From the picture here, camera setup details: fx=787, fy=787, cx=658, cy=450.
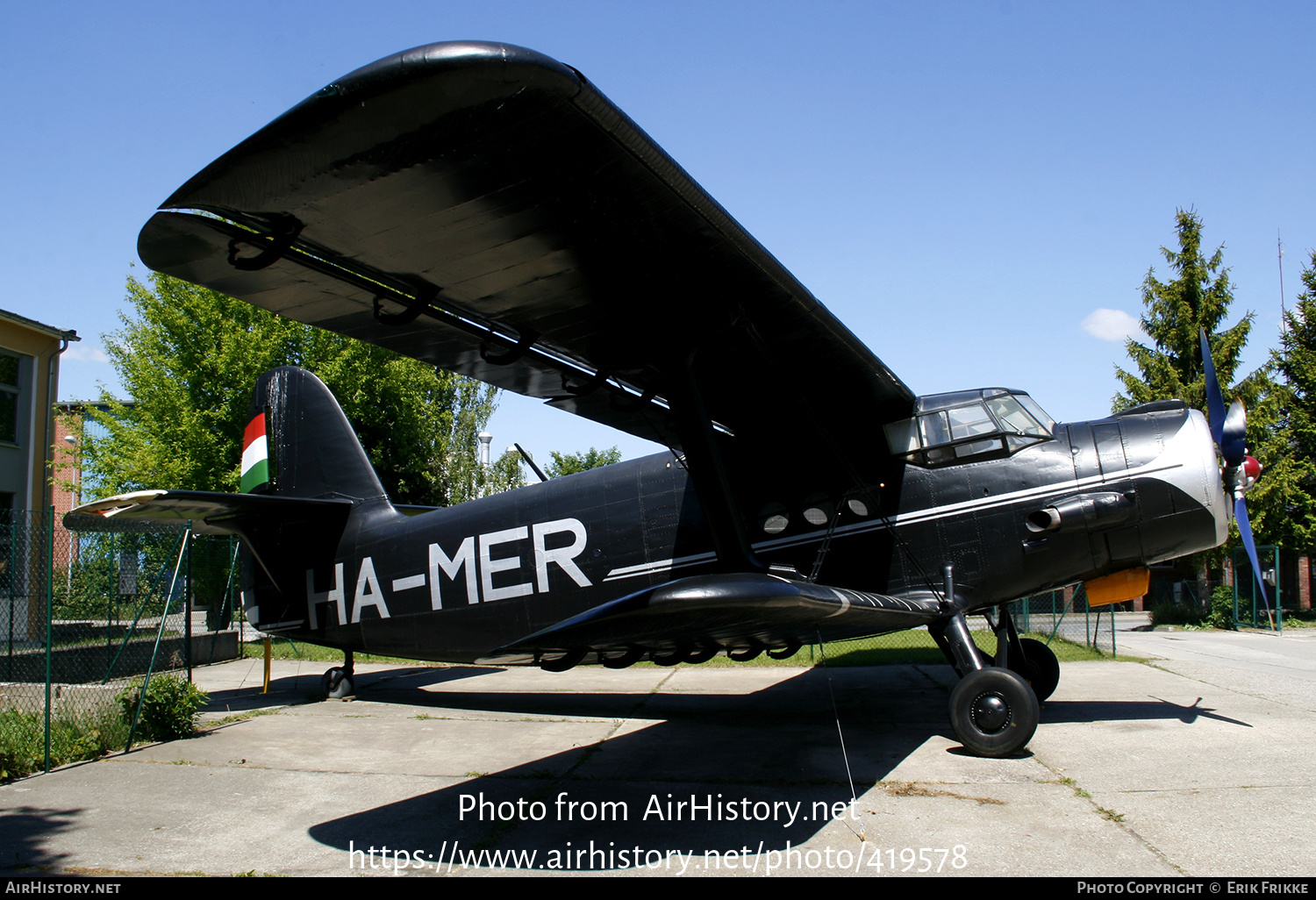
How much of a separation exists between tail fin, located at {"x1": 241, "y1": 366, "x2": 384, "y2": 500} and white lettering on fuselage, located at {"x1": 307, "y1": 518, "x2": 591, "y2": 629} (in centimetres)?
161

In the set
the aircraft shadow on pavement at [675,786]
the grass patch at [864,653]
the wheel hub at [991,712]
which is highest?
the wheel hub at [991,712]

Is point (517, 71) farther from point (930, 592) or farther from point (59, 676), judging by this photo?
point (59, 676)

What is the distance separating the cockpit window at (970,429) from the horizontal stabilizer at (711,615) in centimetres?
196

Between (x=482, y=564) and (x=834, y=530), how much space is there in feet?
11.9

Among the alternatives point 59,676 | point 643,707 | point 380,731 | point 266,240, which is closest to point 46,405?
point 59,676

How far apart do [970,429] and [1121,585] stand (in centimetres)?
217

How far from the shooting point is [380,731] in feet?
27.0

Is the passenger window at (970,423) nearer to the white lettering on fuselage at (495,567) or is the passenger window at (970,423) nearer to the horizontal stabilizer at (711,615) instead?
the horizontal stabilizer at (711,615)

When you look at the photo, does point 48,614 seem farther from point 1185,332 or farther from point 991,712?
point 1185,332

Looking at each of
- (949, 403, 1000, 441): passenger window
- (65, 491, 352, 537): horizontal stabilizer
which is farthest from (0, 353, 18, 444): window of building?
(949, 403, 1000, 441): passenger window

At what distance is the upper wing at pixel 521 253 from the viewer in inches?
125

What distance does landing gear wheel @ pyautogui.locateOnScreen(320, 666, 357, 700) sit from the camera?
10523 millimetres

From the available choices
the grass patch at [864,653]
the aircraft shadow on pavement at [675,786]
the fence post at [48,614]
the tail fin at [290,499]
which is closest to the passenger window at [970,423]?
the aircraft shadow on pavement at [675,786]

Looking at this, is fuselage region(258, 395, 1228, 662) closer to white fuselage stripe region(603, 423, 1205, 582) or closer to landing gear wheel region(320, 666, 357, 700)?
white fuselage stripe region(603, 423, 1205, 582)
